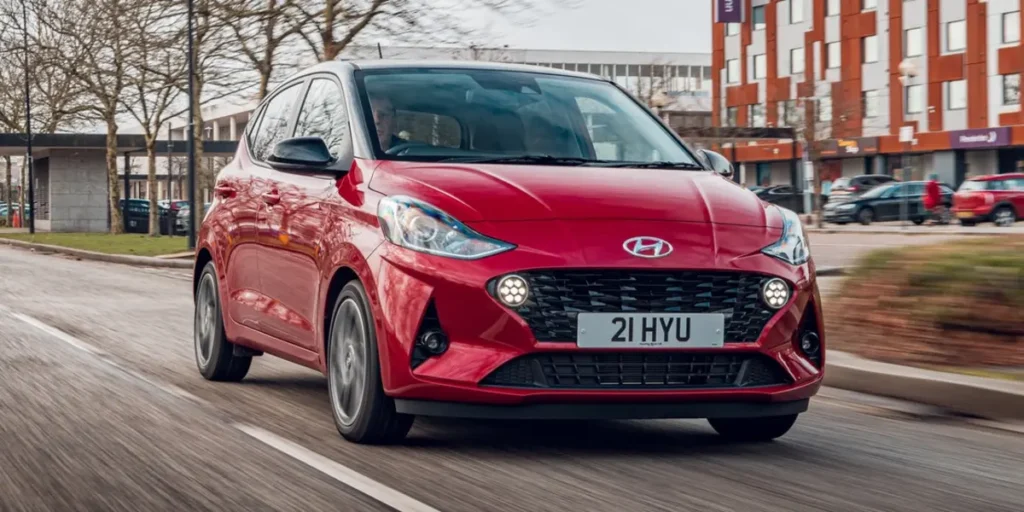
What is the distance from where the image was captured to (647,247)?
5.41 m

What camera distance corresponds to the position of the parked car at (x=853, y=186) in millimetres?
47438

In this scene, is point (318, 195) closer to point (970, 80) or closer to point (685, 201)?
point (685, 201)

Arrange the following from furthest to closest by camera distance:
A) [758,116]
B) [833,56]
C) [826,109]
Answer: [758,116] < [833,56] < [826,109]

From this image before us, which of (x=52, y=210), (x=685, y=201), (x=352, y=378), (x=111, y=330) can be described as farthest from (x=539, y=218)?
(x=52, y=210)

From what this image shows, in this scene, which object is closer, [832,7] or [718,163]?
[718,163]

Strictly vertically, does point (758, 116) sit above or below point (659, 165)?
above

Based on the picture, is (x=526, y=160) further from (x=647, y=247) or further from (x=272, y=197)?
(x=272, y=197)

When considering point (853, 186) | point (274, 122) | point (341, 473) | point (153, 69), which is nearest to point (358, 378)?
point (341, 473)

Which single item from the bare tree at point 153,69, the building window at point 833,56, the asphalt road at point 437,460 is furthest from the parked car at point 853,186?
the asphalt road at point 437,460

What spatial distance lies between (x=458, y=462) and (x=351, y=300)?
0.82 meters

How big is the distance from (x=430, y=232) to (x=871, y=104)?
63504 millimetres

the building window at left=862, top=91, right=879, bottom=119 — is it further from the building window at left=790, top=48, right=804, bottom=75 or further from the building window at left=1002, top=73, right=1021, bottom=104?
the building window at left=1002, top=73, right=1021, bottom=104

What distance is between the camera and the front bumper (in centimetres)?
532

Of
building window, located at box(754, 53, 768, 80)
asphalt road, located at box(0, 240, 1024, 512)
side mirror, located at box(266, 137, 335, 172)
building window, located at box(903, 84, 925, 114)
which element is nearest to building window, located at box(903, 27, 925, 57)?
building window, located at box(903, 84, 925, 114)
